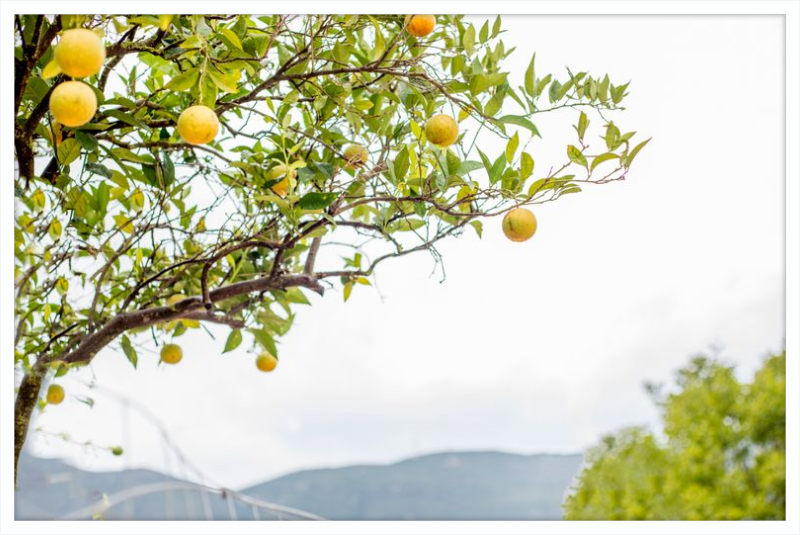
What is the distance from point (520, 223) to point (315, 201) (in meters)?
0.21

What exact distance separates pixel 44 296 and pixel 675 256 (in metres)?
5.61

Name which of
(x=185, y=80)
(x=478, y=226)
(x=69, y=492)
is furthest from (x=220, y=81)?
(x=69, y=492)

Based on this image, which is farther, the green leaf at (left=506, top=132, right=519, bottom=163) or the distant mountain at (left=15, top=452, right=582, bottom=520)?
the distant mountain at (left=15, top=452, right=582, bottom=520)

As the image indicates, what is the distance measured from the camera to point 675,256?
6008 mm

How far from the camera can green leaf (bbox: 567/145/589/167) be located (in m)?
0.72

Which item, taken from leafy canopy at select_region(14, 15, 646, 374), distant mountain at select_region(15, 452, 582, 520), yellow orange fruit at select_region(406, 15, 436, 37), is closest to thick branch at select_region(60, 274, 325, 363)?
leafy canopy at select_region(14, 15, 646, 374)

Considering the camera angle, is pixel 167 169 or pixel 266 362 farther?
pixel 266 362

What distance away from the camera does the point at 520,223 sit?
77 centimetres

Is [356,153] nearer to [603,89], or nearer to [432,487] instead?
[603,89]

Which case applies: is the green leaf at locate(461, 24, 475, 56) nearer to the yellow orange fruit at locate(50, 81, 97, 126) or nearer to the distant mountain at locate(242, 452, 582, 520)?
the yellow orange fruit at locate(50, 81, 97, 126)

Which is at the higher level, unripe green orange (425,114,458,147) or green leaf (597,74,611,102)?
green leaf (597,74,611,102)

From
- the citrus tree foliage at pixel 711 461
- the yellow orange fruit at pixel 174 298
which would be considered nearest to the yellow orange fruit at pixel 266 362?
the yellow orange fruit at pixel 174 298
